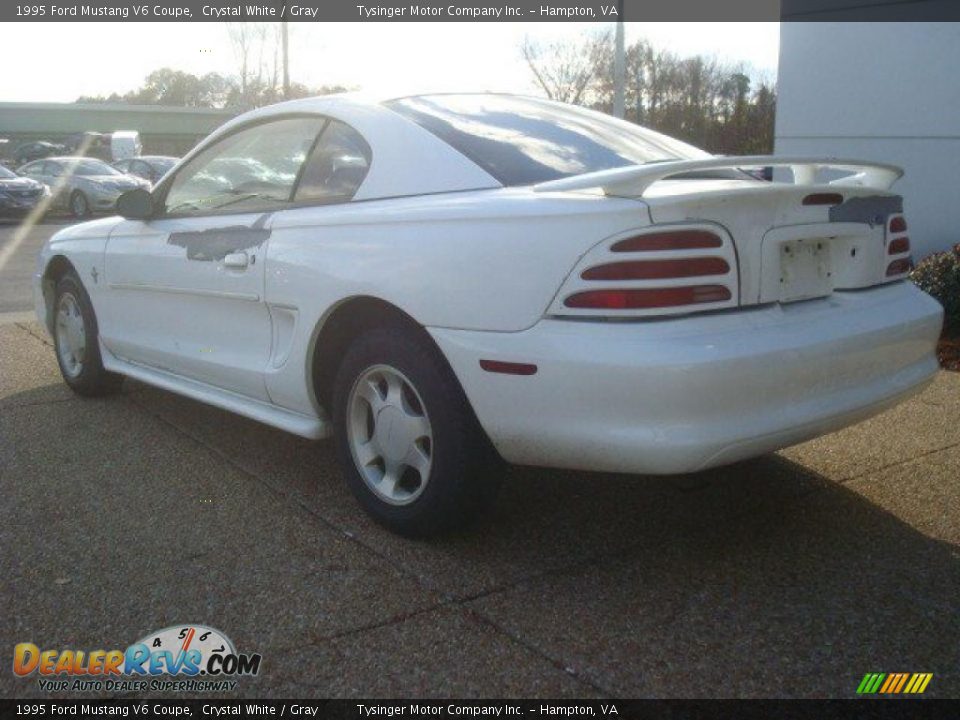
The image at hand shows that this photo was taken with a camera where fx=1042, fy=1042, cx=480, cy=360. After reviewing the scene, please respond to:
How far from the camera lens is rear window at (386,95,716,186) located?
11.4 feet

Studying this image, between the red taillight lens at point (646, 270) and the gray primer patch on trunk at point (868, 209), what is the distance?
0.67 metres

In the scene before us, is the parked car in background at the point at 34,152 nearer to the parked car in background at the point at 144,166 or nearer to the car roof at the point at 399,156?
the parked car in background at the point at 144,166


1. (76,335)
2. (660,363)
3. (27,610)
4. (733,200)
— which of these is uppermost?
(733,200)

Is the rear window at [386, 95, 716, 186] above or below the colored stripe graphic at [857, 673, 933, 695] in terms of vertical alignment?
Answer: above

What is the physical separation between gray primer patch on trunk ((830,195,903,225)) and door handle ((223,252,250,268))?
2.15 metres

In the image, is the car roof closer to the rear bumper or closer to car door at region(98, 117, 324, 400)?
car door at region(98, 117, 324, 400)

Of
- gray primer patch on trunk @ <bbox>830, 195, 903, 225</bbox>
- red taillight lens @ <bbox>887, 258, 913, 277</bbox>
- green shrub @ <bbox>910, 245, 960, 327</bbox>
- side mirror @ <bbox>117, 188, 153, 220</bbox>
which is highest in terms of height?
gray primer patch on trunk @ <bbox>830, 195, 903, 225</bbox>

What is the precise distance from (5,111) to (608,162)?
163ft

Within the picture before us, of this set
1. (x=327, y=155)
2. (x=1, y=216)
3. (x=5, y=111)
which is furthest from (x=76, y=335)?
(x=5, y=111)

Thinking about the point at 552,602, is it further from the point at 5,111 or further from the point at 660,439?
the point at 5,111

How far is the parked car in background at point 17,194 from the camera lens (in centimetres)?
2181

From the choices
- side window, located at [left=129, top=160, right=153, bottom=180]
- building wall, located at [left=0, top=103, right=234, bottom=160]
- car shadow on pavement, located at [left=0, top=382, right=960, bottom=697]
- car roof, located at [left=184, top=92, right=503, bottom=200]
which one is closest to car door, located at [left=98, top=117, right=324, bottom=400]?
car roof, located at [left=184, top=92, right=503, bottom=200]

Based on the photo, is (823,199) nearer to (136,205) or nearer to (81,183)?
(136,205)

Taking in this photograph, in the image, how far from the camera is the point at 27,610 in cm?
303
